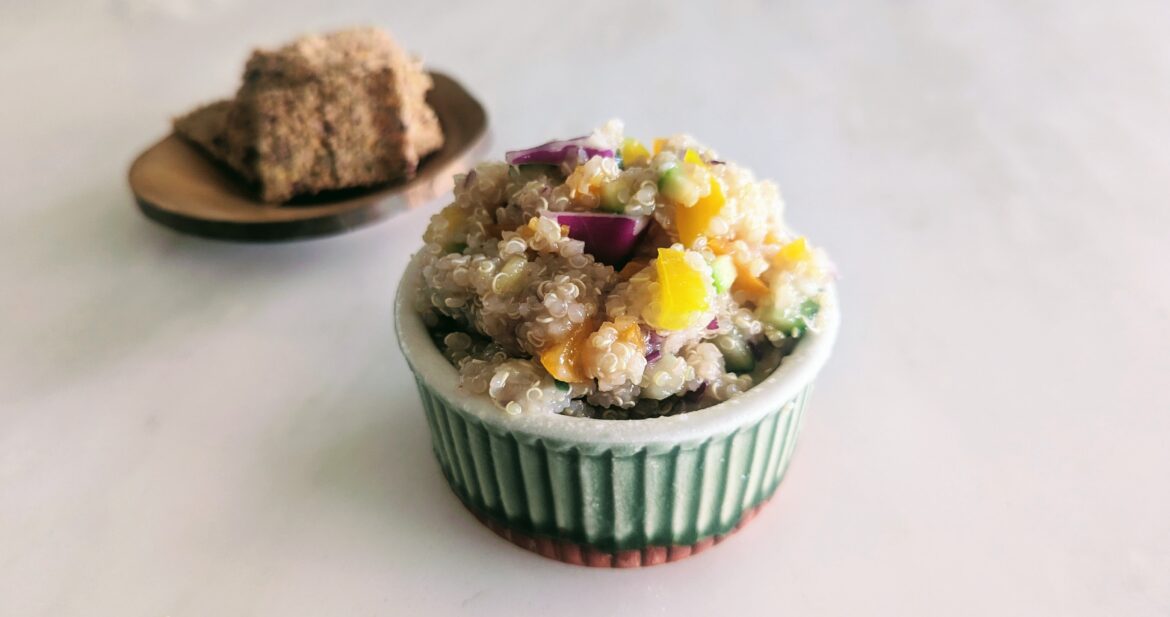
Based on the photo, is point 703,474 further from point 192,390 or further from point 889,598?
point 192,390

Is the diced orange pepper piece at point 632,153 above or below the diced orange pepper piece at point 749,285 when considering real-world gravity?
above

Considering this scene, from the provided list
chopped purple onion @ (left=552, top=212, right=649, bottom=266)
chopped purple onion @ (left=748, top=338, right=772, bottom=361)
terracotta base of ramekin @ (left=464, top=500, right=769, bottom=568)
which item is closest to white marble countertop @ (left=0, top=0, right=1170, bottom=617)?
terracotta base of ramekin @ (left=464, top=500, right=769, bottom=568)

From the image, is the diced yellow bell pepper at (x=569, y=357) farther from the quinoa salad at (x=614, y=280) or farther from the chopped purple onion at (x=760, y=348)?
the chopped purple onion at (x=760, y=348)

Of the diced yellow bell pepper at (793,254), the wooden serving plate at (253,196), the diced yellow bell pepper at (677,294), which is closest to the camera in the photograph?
the diced yellow bell pepper at (677,294)

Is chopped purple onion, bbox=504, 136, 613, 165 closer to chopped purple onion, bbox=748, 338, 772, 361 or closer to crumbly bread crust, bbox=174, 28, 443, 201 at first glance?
chopped purple onion, bbox=748, 338, 772, 361

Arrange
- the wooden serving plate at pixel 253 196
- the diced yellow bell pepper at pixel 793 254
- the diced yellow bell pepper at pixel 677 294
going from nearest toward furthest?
1. the diced yellow bell pepper at pixel 677 294
2. the diced yellow bell pepper at pixel 793 254
3. the wooden serving plate at pixel 253 196

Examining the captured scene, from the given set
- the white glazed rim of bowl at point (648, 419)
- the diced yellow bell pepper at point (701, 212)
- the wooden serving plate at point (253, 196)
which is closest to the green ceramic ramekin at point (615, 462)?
the white glazed rim of bowl at point (648, 419)

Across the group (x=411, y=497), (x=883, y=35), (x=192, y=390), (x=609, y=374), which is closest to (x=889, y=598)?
(x=609, y=374)

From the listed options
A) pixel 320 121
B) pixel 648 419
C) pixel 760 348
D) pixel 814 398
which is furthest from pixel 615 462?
pixel 320 121
